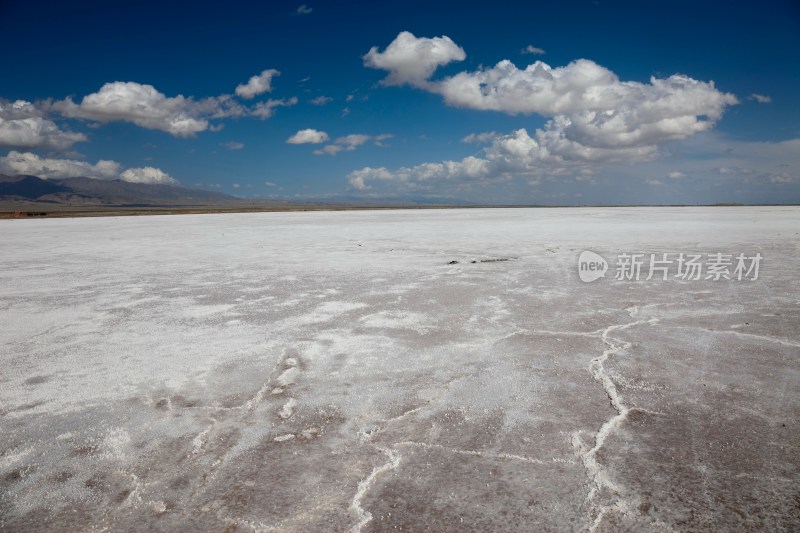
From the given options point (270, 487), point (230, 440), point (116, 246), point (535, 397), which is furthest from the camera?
point (116, 246)

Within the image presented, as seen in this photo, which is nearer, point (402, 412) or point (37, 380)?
point (402, 412)

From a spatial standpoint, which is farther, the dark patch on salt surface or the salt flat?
the dark patch on salt surface

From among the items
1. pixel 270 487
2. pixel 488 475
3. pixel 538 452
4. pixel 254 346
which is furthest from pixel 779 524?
pixel 254 346

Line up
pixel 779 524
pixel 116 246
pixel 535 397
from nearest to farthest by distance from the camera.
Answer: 1. pixel 779 524
2. pixel 535 397
3. pixel 116 246

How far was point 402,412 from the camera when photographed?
297 centimetres

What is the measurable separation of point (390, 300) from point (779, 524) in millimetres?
4473

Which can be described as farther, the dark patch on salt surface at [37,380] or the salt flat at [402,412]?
the dark patch on salt surface at [37,380]

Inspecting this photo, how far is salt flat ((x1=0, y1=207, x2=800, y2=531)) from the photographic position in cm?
208

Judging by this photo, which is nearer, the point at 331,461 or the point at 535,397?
the point at 331,461

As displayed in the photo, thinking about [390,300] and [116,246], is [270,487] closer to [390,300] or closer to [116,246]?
[390,300]

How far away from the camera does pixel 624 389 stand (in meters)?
3.26

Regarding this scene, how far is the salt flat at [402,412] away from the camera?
208 cm

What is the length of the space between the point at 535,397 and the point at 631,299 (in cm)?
363

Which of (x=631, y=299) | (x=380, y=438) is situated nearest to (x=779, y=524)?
(x=380, y=438)
